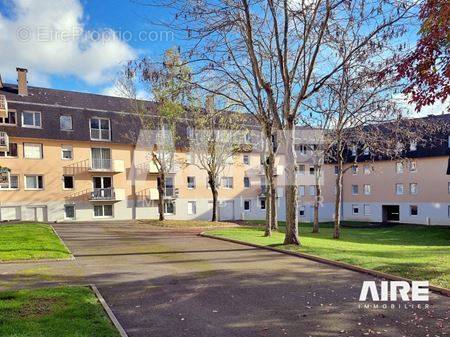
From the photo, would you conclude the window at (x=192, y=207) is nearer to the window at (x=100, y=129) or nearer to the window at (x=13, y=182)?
the window at (x=100, y=129)

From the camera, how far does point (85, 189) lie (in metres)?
34.8

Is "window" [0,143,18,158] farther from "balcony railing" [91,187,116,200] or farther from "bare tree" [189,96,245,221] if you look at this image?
"bare tree" [189,96,245,221]

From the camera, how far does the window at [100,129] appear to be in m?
35.3

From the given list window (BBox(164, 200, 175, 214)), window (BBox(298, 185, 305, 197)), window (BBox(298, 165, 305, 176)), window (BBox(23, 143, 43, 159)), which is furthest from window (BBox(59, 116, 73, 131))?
window (BBox(298, 185, 305, 197))

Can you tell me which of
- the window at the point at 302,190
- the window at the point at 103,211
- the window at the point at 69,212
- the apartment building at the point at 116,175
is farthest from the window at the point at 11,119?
the window at the point at 302,190

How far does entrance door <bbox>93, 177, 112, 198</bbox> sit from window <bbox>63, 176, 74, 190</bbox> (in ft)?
6.36

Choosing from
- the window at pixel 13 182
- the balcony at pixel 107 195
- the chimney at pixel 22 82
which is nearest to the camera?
the window at pixel 13 182

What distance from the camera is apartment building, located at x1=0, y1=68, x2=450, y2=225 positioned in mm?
32031

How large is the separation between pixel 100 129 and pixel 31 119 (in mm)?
5587

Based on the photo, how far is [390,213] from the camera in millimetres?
44250

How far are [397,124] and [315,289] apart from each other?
43.1ft

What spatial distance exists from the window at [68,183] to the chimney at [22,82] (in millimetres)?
7863

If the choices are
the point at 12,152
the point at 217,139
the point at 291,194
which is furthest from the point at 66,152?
the point at 291,194

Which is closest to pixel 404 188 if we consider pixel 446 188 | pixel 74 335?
pixel 446 188
